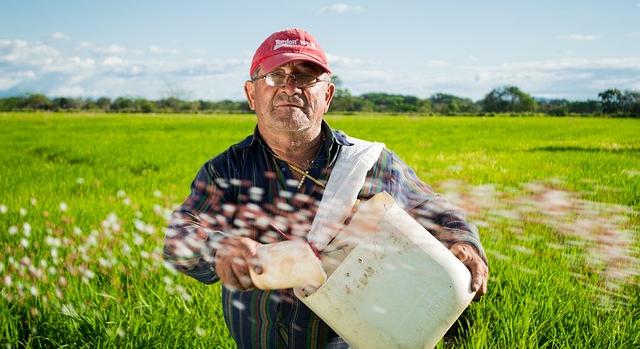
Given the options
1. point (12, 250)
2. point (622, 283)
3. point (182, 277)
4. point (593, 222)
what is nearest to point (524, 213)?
point (593, 222)

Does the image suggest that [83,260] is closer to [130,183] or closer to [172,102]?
[130,183]

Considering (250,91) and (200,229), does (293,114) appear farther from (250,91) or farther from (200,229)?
(200,229)

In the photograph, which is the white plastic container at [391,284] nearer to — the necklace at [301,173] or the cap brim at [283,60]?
the necklace at [301,173]

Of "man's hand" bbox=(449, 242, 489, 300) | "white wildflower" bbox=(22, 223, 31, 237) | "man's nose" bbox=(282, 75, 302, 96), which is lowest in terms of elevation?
"white wildflower" bbox=(22, 223, 31, 237)

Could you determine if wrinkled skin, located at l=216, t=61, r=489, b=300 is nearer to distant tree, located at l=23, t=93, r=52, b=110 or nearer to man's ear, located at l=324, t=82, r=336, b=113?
man's ear, located at l=324, t=82, r=336, b=113

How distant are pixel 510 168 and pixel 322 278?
23.3ft

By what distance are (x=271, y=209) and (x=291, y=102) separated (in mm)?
331

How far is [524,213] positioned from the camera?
491 cm

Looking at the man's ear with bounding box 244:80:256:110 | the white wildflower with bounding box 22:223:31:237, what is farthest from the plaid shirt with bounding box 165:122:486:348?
the white wildflower with bounding box 22:223:31:237

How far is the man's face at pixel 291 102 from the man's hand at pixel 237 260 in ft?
1.57

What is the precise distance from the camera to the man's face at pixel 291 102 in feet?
5.84

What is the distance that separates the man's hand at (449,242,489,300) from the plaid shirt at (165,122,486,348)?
7 cm

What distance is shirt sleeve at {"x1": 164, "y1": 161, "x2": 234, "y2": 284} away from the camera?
1.59m

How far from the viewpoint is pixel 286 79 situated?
182 centimetres
